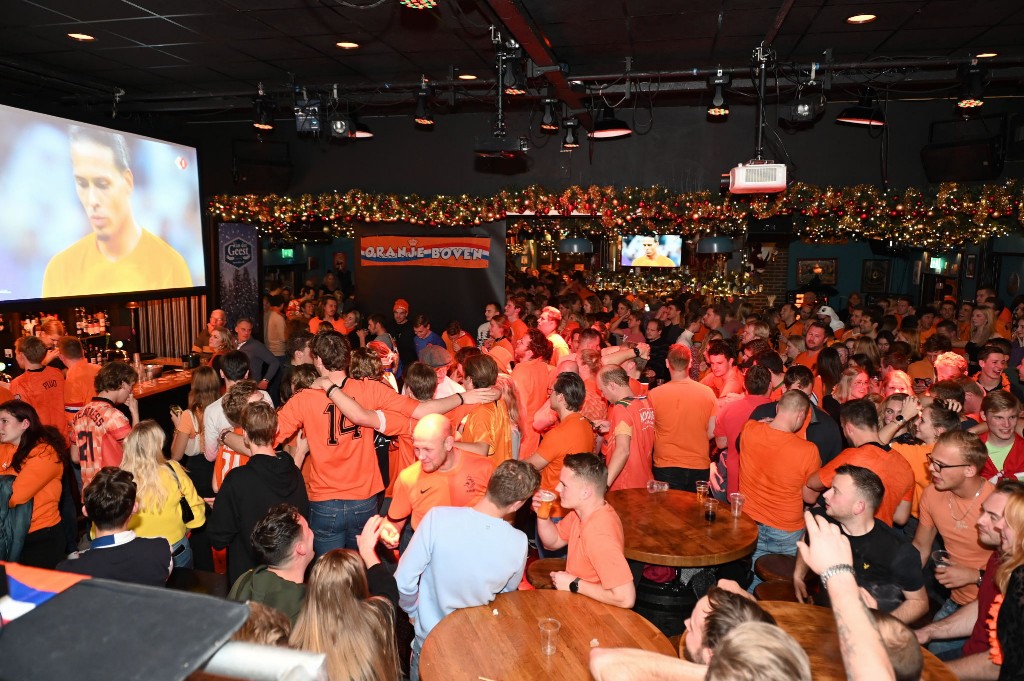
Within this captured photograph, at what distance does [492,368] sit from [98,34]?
19.1ft

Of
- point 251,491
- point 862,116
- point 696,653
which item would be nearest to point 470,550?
point 696,653

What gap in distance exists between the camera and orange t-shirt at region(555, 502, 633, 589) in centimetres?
287

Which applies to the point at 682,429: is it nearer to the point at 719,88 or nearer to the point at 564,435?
the point at 564,435

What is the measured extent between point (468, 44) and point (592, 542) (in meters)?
5.76

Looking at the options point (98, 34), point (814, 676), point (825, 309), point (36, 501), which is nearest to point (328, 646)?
point (814, 676)

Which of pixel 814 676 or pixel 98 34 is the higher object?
pixel 98 34

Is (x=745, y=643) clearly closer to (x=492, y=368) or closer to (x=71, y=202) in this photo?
(x=492, y=368)

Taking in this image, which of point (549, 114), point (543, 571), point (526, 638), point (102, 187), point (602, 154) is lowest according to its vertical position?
point (543, 571)

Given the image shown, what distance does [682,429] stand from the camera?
489 cm

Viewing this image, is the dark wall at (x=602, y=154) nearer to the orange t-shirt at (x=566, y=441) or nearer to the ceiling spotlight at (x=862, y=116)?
the ceiling spotlight at (x=862, y=116)

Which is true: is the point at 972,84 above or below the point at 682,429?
above

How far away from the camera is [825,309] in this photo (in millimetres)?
10008

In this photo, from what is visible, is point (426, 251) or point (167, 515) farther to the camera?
point (426, 251)

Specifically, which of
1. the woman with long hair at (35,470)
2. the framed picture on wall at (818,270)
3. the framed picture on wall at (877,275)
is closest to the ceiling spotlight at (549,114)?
the woman with long hair at (35,470)
